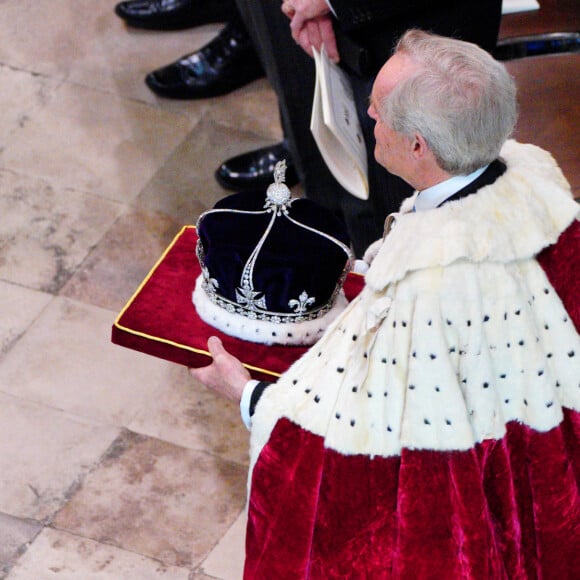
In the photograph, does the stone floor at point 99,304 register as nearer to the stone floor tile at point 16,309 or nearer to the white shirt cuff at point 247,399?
the stone floor tile at point 16,309

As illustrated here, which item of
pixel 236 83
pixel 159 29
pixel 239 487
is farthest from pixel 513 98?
pixel 159 29

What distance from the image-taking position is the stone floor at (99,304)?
3152mm

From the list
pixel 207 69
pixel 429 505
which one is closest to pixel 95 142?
pixel 207 69

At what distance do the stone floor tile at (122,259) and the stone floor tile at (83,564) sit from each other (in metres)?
0.92

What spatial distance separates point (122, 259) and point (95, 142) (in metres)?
Result: 0.67

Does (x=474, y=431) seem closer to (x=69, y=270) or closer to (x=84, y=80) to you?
(x=69, y=270)

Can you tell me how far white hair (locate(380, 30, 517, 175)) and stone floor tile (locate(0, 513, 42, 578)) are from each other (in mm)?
1717

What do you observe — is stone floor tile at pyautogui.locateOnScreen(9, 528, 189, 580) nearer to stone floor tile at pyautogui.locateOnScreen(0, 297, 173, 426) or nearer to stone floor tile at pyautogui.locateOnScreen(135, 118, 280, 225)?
stone floor tile at pyautogui.locateOnScreen(0, 297, 173, 426)

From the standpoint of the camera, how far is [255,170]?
4191 millimetres

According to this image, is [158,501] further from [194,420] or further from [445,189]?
[445,189]

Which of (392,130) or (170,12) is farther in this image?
(170,12)

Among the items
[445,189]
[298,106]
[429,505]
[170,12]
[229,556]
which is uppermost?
[445,189]

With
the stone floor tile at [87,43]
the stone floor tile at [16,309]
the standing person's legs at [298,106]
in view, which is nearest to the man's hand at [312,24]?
the standing person's legs at [298,106]

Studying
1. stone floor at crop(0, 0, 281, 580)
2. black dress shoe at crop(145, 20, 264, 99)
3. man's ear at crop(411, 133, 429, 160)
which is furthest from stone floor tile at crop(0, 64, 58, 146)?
man's ear at crop(411, 133, 429, 160)
